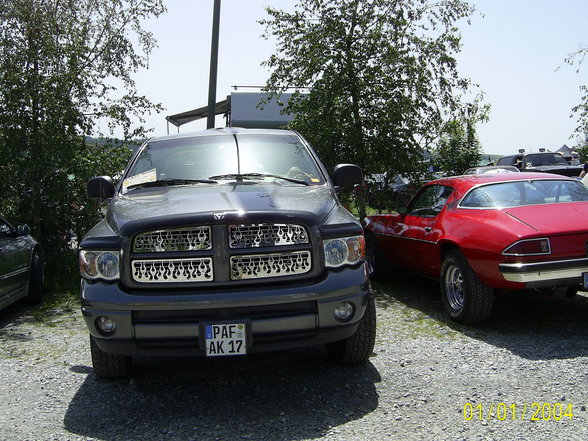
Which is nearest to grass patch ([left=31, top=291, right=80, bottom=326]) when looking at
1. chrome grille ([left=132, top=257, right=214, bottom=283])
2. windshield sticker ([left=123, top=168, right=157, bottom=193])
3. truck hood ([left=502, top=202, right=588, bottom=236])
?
windshield sticker ([left=123, top=168, right=157, bottom=193])

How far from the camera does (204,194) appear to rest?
14.0 ft

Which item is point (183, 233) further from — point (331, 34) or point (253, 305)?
point (331, 34)

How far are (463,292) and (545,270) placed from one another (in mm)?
881

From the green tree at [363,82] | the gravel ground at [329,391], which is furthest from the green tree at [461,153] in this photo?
the gravel ground at [329,391]

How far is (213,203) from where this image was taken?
3.97 m

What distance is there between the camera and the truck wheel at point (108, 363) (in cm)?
434

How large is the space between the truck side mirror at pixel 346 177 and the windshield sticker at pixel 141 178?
60.6 inches

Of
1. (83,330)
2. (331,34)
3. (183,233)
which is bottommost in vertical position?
(83,330)

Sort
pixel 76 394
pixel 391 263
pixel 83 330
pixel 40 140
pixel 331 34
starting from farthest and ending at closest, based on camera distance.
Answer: pixel 331 34
pixel 40 140
pixel 391 263
pixel 83 330
pixel 76 394

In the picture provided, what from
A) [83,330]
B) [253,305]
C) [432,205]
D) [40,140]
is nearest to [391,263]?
[432,205]

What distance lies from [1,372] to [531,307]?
5.15m

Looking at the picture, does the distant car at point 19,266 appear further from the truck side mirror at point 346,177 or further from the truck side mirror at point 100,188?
the truck side mirror at point 346,177

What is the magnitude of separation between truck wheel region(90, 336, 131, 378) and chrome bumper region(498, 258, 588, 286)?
126 inches
